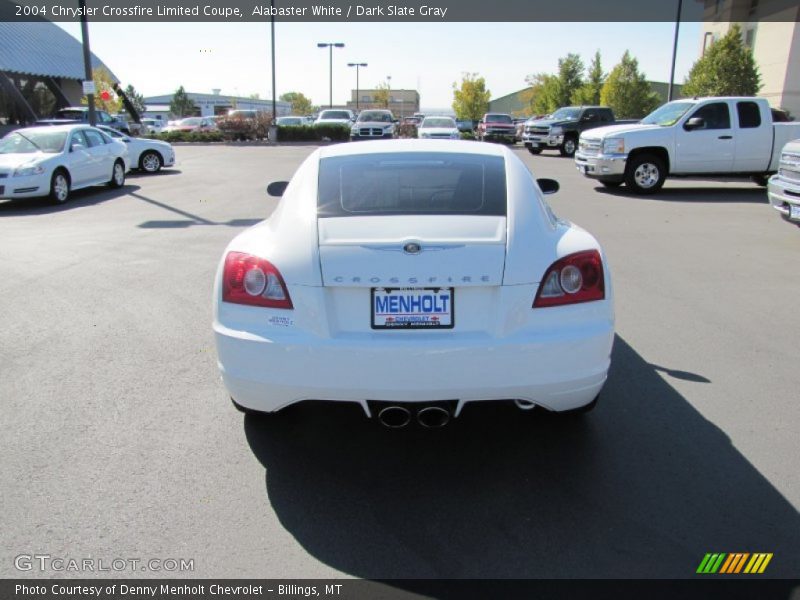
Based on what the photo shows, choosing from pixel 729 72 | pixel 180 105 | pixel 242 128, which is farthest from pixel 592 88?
pixel 180 105

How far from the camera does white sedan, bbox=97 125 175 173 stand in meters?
20.4

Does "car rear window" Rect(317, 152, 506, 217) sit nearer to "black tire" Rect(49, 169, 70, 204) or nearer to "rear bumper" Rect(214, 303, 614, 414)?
"rear bumper" Rect(214, 303, 614, 414)

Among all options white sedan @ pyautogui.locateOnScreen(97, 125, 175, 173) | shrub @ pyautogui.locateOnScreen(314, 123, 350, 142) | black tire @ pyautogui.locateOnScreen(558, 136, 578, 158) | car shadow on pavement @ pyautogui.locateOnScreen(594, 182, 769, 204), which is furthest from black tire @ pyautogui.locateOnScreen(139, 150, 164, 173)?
shrub @ pyautogui.locateOnScreen(314, 123, 350, 142)

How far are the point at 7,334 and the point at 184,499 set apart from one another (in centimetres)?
337

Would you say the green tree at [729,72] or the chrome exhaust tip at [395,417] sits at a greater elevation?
the green tree at [729,72]

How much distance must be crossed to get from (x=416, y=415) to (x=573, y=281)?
1.01 metres

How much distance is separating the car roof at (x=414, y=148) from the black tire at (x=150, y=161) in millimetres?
17906

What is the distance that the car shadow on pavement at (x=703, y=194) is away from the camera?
14876 mm

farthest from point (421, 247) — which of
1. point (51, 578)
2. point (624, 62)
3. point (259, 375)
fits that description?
point (624, 62)

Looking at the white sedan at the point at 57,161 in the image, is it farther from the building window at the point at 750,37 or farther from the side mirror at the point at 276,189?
the building window at the point at 750,37

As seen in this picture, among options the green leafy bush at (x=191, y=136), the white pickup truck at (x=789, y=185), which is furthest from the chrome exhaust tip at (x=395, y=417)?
the green leafy bush at (x=191, y=136)

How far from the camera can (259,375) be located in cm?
328

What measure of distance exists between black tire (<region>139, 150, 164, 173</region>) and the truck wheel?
13.8 m

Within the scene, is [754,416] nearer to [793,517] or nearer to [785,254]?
[793,517]
